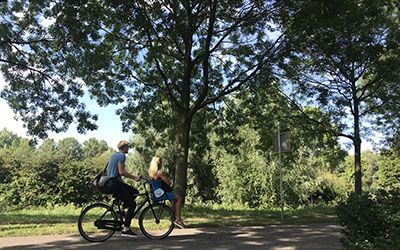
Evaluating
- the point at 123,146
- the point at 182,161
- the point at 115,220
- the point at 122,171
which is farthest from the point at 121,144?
the point at 182,161

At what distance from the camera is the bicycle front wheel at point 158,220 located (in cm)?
871

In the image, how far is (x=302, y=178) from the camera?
89.0 feet

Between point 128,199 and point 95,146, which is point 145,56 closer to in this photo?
point 128,199

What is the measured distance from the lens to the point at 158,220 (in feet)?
29.3

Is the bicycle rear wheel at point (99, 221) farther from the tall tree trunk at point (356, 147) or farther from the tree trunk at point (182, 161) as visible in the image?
the tall tree trunk at point (356, 147)

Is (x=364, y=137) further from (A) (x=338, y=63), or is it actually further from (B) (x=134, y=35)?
(B) (x=134, y=35)

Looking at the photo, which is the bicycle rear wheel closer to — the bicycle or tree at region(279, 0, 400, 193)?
the bicycle

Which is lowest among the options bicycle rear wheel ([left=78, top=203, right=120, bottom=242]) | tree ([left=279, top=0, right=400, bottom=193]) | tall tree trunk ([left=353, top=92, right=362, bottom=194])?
bicycle rear wheel ([left=78, top=203, right=120, bottom=242])

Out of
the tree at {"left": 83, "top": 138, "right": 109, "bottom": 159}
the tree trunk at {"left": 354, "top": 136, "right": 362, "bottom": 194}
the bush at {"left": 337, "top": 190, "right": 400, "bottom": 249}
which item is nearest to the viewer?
the bush at {"left": 337, "top": 190, "right": 400, "bottom": 249}

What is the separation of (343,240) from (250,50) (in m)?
10.3

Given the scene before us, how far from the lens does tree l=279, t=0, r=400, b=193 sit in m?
13.7

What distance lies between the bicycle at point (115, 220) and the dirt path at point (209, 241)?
17 centimetres

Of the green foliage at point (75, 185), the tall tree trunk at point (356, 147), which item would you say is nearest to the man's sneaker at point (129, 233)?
the tall tree trunk at point (356, 147)

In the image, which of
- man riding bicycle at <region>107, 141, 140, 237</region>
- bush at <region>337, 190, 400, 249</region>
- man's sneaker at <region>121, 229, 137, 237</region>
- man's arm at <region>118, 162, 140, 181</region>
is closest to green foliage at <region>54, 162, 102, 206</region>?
man's sneaker at <region>121, 229, 137, 237</region>
